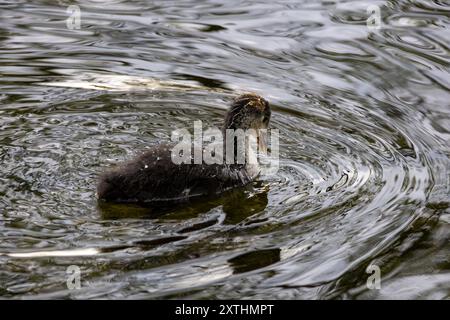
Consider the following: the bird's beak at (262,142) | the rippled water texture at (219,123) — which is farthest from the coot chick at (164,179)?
the bird's beak at (262,142)

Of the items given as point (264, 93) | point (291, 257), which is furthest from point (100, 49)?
point (291, 257)

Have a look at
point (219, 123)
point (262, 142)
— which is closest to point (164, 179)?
point (262, 142)

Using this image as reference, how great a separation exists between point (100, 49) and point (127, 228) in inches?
154

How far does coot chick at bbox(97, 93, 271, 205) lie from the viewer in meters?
6.86

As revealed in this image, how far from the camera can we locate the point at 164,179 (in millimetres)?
7016

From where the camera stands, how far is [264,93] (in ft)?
29.7

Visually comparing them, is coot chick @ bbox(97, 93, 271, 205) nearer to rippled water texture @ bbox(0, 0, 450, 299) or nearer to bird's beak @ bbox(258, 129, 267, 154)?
rippled water texture @ bbox(0, 0, 450, 299)

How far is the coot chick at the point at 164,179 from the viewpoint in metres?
6.86

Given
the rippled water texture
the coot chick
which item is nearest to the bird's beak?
the rippled water texture

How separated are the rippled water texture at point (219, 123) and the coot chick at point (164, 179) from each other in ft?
0.48

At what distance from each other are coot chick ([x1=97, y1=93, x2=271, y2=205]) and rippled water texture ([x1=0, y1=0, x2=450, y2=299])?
146mm

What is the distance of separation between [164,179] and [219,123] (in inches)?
58.3

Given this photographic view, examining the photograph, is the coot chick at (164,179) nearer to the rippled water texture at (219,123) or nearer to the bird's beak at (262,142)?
the rippled water texture at (219,123)

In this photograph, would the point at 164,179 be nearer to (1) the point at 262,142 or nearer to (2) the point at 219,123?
(1) the point at 262,142
